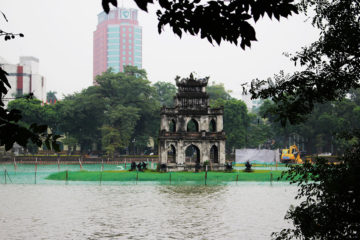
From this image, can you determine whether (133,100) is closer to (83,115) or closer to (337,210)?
(83,115)

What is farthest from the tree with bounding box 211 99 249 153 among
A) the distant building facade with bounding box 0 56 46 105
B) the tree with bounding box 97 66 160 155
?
the distant building facade with bounding box 0 56 46 105

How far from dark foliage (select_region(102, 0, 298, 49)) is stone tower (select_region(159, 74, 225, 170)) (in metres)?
40.7

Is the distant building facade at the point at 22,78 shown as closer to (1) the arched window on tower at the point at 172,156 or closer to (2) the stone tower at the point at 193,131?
(1) the arched window on tower at the point at 172,156

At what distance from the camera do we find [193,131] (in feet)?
158

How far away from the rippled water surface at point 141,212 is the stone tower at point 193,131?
15249mm

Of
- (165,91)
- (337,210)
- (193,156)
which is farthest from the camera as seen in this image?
(165,91)

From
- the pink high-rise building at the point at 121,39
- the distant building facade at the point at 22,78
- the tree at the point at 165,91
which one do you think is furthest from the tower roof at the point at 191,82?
the pink high-rise building at the point at 121,39

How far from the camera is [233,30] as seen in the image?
5734 millimetres

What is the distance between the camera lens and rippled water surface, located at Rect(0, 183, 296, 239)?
1567 centimetres

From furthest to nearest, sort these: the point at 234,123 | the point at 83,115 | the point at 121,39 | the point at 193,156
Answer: the point at 121,39 < the point at 193,156 < the point at 234,123 < the point at 83,115

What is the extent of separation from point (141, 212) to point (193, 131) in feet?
92.4

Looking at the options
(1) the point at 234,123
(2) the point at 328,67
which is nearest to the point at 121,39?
(1) the point at 234,123

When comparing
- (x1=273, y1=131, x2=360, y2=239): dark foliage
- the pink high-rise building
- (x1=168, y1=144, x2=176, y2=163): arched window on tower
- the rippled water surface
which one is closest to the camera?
(x1=273, y1=131, x2=360, y2=239): dark foliage

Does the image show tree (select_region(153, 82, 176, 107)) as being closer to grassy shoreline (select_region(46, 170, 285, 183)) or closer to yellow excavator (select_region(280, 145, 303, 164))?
yellow excavator (select_region(280, 145, 303, 164))
